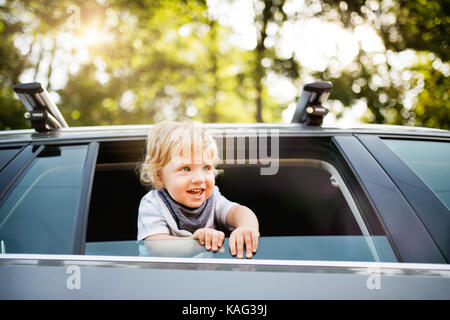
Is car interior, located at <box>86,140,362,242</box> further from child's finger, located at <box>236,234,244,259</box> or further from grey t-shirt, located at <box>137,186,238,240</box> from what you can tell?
child's finger, located at <box>236,234,244,259</box>

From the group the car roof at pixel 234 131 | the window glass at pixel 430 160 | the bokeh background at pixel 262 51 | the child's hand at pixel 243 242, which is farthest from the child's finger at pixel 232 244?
the bokeh background at pixel 262 51

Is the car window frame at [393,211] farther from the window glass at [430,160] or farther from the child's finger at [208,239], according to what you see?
the child's finger at [208,239]

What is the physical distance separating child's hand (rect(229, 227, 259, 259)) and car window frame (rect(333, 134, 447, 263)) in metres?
0.44

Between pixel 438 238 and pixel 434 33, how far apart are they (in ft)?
34.4

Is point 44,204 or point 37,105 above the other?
point 37,105

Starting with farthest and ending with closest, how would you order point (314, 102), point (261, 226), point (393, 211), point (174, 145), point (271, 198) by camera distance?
point (271, 198), point (261, 226), point (314, 102), point (174, 145), point (393, 211)

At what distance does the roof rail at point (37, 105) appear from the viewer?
1.79 metres

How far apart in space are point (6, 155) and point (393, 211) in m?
1.51

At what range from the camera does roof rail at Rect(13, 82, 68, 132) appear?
5.87 feet

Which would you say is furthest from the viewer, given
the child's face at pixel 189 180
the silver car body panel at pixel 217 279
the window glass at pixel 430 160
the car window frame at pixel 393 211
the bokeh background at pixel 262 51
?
the bokeh background at pixel 262 51

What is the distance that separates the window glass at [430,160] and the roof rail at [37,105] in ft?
4.91

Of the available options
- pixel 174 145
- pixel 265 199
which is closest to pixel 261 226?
pixel 265 199

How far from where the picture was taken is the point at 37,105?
1.87 meters

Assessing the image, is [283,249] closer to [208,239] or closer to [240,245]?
[240,245]
